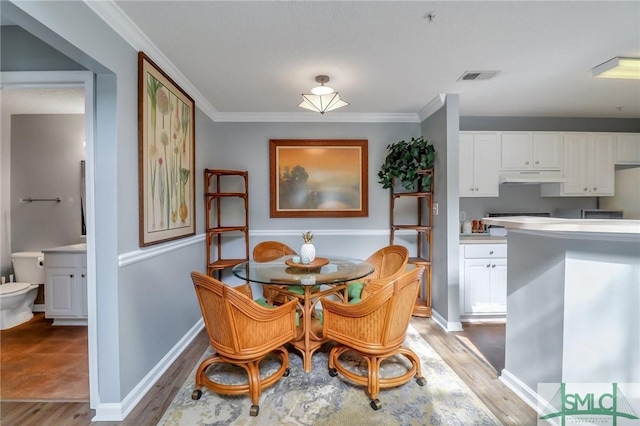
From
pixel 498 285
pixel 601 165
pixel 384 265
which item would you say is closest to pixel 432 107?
pixel 384 265

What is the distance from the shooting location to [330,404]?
72.6 inches

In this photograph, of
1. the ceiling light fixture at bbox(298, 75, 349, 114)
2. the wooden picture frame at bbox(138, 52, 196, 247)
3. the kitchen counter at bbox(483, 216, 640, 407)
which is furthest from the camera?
the ceiling light fixture at bbox(298, 75, 349, 114)

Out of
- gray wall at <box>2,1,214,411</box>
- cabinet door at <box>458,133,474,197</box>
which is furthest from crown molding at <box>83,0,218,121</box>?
cabinet door at <box>458,133,474,197</box>

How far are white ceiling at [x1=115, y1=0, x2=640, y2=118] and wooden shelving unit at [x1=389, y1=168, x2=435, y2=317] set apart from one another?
1049mm

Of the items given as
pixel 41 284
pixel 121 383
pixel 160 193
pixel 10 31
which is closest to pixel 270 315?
pixel 121 383

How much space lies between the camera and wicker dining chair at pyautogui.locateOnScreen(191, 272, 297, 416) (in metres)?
1.66

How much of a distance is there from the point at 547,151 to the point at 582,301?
9.04 ft

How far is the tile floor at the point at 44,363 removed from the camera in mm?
1983

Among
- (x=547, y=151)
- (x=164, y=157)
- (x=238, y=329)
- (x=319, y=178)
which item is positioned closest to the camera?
(x=238, y=329)

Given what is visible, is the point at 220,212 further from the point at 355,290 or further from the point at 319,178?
the point at 355,290

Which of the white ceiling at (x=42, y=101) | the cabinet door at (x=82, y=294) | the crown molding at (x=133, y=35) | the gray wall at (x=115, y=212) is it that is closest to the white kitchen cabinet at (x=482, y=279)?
the gray wall at (x=115, y=212)

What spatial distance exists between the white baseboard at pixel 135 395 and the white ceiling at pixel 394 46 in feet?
7.78

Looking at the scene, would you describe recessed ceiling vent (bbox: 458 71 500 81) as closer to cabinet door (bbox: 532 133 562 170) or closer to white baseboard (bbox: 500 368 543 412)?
cabinet door (bbox: 532 133 562 170)

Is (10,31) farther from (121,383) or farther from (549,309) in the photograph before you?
(549,309)
